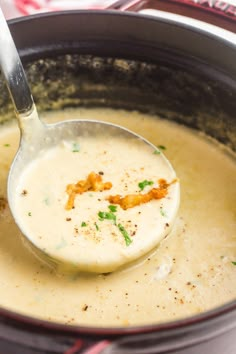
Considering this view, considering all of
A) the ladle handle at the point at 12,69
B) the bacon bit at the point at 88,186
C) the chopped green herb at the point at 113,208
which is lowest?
the chopped green herb at the point at 113,208

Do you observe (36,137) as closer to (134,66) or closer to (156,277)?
(134,66)

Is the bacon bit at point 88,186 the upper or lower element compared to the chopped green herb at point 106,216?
upper

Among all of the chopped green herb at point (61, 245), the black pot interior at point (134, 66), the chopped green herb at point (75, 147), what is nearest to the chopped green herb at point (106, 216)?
the chopped green herb at point (61, 245)

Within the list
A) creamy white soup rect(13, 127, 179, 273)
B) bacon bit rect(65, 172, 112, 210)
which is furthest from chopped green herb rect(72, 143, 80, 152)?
bacon bit rect(65, 172, 112, 210)

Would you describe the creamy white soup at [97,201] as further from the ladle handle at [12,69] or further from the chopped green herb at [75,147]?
the ladle handle at [12,69]

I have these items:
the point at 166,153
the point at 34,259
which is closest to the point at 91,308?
the point at 34,259

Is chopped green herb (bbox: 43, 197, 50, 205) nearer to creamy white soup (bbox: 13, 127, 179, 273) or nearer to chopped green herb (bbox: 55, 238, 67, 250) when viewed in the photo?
creamy white soup (bbox: 13, 127, 179, 273)

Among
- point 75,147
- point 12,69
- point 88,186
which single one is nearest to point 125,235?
point 88,186
